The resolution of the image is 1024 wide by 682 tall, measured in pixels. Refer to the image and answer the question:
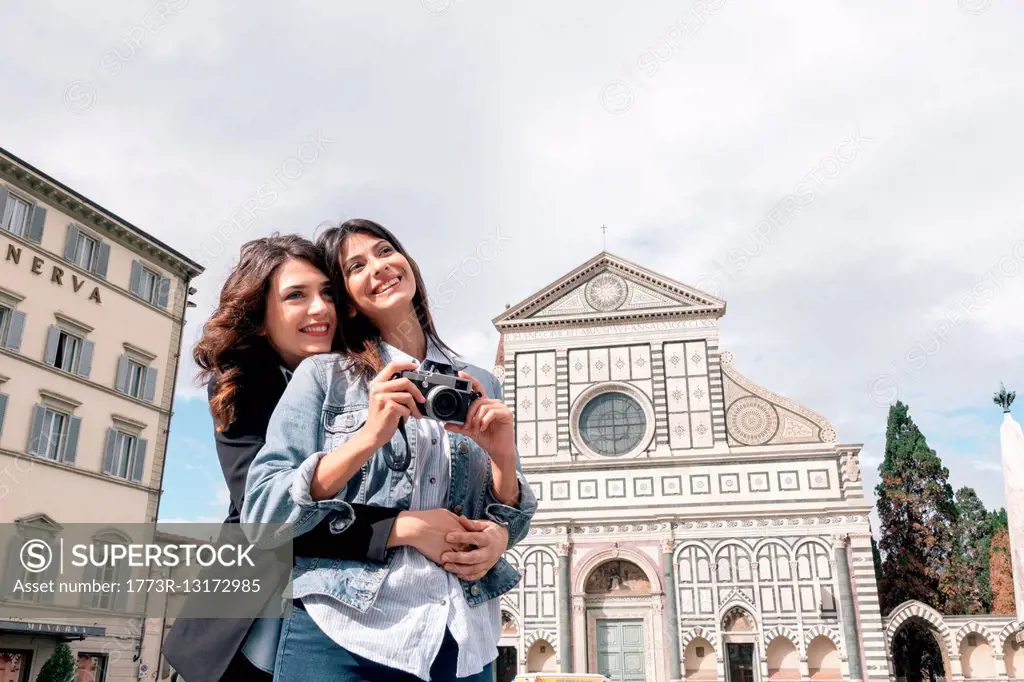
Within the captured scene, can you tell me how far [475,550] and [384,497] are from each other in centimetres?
28

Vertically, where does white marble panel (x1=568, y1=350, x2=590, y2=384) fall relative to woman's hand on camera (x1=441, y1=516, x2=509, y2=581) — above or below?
above

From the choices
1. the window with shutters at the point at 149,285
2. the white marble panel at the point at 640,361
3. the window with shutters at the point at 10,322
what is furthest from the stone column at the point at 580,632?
the window with shutters at the point at 10,322

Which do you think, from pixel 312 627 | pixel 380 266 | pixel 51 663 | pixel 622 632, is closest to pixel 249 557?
pixel 312 627

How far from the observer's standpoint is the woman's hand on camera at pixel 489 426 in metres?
2.04

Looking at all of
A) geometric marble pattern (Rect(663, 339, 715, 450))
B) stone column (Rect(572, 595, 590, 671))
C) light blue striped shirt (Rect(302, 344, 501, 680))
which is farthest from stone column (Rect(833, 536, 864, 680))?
light blue striped shirt (Rect(302, 344, 501, 680))

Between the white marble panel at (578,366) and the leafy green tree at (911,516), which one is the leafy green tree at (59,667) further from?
the leafy green tree at (911,516)

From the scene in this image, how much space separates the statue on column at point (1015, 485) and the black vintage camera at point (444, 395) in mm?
16180

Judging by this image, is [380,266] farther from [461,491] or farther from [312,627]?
[312,627]

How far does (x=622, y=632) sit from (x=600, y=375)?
327 inches

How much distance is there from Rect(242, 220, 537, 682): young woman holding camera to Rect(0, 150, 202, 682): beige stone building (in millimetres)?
17068

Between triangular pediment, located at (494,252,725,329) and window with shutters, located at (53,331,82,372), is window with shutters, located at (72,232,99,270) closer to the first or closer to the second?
window with shutters, located at (53,331,82,372)

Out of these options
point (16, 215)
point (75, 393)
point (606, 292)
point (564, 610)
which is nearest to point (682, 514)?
point (564, 610)

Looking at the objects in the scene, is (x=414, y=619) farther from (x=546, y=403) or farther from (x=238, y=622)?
(x=546, y=403)

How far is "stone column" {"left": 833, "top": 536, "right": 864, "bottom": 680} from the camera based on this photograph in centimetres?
2167
